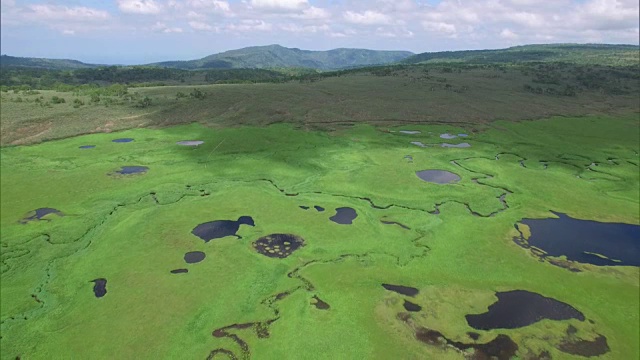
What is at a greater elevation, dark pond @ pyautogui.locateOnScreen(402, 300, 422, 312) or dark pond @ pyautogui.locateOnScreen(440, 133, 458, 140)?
dark pond @ pyautogui.locateOnScreen(440, 133, 458, 140)

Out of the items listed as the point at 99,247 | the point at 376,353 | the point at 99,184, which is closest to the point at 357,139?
the point at 99,184

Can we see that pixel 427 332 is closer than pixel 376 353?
No

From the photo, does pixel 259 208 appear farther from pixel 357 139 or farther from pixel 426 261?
pixel 357 139

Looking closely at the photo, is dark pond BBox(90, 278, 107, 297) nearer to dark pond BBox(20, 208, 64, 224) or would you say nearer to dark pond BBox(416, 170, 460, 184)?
dark pond BBox(20, 208, 64, 224)

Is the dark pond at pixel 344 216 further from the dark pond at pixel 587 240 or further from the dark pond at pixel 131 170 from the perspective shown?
the dark pond at pixel 131 170

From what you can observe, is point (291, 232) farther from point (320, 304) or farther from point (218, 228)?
point (320, 304)

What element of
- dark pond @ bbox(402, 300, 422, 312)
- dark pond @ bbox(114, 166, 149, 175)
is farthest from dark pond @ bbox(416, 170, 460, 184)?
dark pond @ bbox(114, 166, 149, 175)

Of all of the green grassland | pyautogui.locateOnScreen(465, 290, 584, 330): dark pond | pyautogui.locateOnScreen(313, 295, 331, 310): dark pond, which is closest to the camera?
the green grassland

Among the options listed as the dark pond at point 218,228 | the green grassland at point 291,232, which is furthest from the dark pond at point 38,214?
the dark pond at point 218,228
